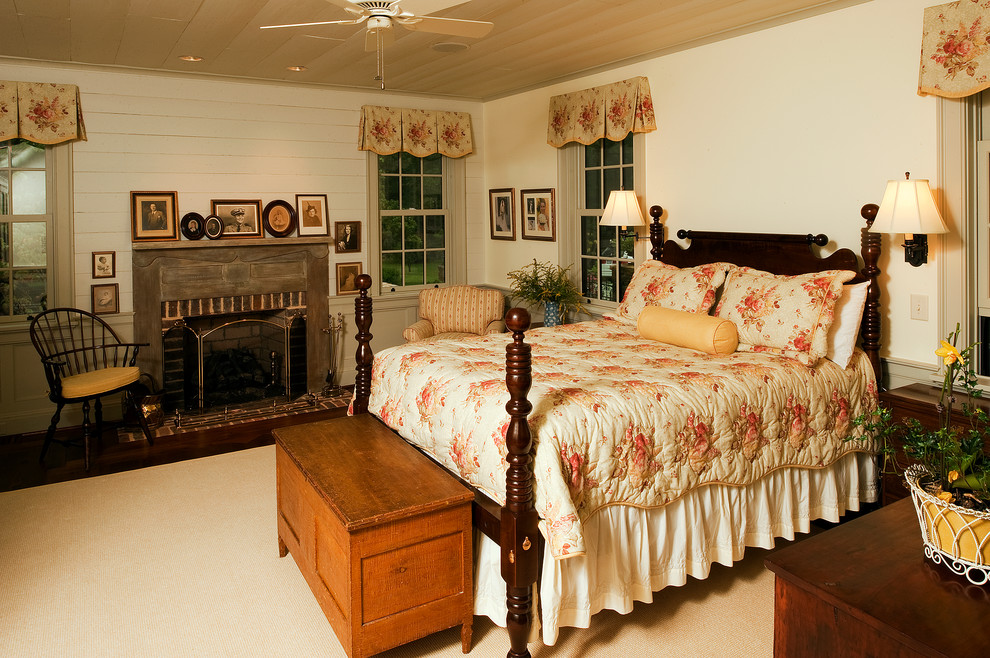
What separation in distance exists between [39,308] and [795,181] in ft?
16.7

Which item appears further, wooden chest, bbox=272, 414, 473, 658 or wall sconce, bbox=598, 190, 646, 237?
wall sconce, bbox=598, 190, 646, 237

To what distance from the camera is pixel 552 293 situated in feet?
17.9

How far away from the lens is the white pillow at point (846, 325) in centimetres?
340

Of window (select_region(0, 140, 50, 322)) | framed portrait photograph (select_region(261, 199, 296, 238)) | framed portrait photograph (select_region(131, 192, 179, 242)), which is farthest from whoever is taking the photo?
framed portrait photograph (select_region(261, 199, 296, 238))

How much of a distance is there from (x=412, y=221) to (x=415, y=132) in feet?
2.62

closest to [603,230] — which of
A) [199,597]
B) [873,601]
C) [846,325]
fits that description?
[846,325]

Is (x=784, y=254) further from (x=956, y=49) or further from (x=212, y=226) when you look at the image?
(x=212, y=226)

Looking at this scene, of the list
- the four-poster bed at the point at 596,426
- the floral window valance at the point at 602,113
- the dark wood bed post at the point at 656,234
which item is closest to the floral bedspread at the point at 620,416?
the four-poster bed at the point at 596,426

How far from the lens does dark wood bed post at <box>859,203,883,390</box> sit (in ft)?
11.3

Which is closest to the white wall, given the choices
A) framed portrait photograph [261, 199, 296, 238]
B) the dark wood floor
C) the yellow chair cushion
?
framed portrait photograph [261, 199, 296, 238]

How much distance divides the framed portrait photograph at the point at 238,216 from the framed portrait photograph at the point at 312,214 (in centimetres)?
34

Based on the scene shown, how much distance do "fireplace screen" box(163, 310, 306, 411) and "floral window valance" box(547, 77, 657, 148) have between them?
8.67ft

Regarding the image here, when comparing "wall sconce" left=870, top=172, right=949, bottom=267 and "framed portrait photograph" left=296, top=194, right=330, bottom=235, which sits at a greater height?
"framed portrait photograph" left=296, top=194, right=330, bottom=235

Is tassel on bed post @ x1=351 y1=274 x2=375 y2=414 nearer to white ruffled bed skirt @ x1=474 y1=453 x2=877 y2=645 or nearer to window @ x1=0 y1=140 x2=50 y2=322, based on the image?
white ruffled bed skirt @ x1=474 y1=453 x2=877 y2=645
